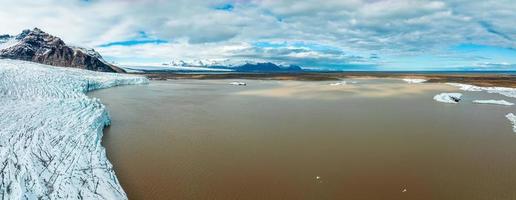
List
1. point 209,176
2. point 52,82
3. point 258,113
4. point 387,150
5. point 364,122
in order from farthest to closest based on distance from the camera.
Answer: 1. point 52,82
2. point 258,113
3. point 364,122
4. point 387,150
5. point 209,176

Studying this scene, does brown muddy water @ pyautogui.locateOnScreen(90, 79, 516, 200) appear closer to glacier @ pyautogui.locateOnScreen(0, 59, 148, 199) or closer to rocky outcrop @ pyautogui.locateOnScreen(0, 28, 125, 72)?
glacier @ pyautogui.locateOnScreen(0, 59, 148, 199)

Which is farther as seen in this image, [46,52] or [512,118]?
[46,52]

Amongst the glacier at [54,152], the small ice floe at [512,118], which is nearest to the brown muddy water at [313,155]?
the small ice floe at [512,118]

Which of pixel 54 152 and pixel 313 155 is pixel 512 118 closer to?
pixel 313 155

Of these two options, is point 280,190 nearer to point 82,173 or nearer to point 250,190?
point 250,190

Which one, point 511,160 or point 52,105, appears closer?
point 511,160

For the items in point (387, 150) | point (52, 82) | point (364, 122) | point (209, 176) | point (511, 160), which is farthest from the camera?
point (52, 82)

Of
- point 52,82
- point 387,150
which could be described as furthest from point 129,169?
point 52,82

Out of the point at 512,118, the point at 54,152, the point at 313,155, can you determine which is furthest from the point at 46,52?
the point at 512,118
